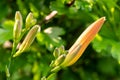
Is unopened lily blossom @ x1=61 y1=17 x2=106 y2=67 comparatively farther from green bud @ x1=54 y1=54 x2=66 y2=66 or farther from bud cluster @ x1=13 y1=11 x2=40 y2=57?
bud cluster @ x1=13 y1=11 x2=40 y2=57

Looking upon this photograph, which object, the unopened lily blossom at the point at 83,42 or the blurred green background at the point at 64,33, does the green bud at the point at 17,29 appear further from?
the blurred green background at the point at 64,33

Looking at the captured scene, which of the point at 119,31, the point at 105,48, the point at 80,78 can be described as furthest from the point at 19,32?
the point at 80,78

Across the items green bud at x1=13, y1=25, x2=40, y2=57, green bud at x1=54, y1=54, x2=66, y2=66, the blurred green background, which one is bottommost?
the blurred green background

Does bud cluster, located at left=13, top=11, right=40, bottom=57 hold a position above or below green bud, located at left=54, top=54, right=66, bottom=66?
above

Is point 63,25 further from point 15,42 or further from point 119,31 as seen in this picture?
point 15,42

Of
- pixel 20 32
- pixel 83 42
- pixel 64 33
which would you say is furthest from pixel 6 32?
pixel 83 42

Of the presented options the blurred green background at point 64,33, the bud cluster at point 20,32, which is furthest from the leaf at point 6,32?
the bud cluster at point 20,32

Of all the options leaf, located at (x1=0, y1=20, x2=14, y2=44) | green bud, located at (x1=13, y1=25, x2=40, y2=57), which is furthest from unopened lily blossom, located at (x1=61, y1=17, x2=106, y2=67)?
leaf, located at (x1=0, y1=20, x2=14, y2=44)

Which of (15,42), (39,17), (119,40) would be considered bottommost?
(119,40)
